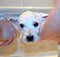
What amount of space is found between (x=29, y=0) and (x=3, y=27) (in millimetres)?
798

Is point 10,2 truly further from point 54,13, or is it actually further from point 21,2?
point 54,13

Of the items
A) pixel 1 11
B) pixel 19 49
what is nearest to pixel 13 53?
pixel 19 49

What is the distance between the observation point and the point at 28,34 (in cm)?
90

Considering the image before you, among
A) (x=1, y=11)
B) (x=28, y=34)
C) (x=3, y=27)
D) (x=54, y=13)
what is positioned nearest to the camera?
(x=54, y=13)

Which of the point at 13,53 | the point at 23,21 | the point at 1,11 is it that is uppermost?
the point at 1,11

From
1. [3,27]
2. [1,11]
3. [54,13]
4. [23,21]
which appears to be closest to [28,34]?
[23,21]

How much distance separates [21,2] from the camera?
3.93 ft

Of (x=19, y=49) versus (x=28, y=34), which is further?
(x=28, y=34)

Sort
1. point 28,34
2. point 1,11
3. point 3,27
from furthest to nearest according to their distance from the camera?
point 1,11
point 28,34
point 3,27

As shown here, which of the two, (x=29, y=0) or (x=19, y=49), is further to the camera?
(x=29, y=0)

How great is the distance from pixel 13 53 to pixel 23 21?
60 centimetres

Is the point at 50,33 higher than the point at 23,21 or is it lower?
lower

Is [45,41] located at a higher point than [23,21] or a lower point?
lower

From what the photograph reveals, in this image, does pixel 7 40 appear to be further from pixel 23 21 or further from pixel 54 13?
pixel 23 21
